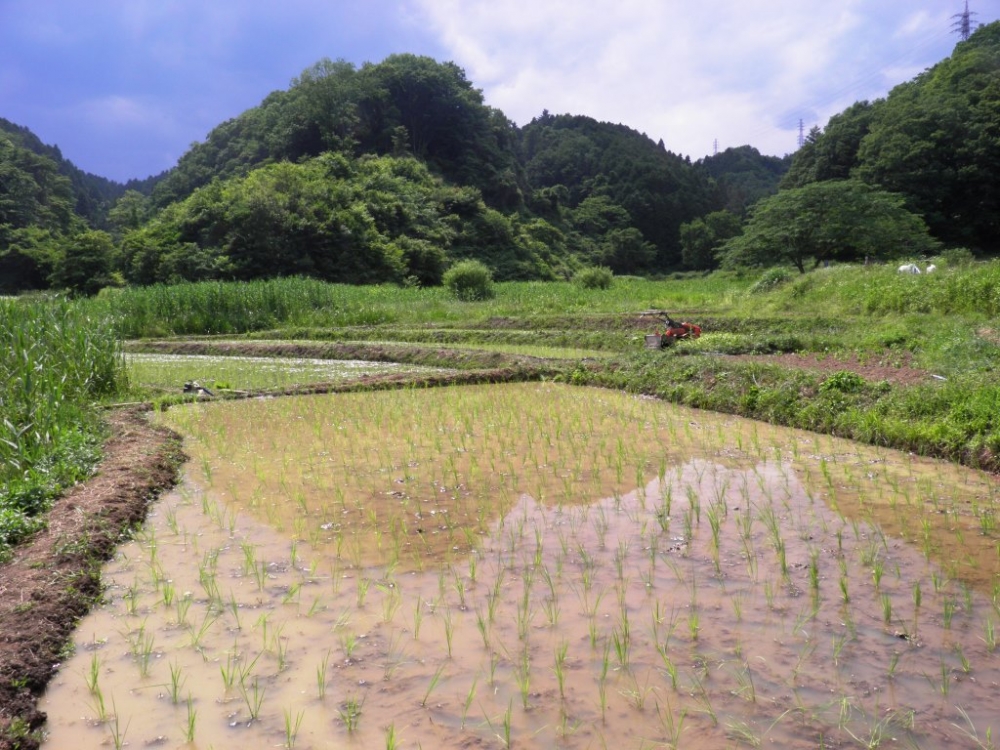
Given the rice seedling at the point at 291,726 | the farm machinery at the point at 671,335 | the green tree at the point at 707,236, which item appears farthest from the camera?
the green tree at the point at 707,236

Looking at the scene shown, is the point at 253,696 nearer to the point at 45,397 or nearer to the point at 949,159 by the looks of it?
the point at 45,397

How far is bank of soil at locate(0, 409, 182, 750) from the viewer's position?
8.23 feet

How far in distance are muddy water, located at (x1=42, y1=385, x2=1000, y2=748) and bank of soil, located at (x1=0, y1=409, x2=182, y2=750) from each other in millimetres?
93

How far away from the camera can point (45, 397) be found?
5.59m

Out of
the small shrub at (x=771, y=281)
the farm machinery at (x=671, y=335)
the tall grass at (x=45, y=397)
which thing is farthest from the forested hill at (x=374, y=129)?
the tall grass at (x=45, y=397)

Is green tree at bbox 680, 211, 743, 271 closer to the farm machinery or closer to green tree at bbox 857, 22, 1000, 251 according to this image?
green tree at bbox 857, 22, 1000, 251

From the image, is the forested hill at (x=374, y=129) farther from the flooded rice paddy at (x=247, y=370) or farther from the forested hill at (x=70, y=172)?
the flooded rice paddy at (x=247, y=370)

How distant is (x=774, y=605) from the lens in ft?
10.0

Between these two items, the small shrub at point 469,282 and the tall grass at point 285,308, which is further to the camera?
the small shrub at point 469,282

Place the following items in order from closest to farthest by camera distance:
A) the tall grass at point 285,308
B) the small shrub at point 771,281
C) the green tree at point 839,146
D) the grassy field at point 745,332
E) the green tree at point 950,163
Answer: the grassy field at point 745,332, the tall grass at point 285,308, the small shrub at point 771,281, the green tree at point 950,163, the green tree at point 839,146

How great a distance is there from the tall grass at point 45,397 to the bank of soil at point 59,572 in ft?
0.53

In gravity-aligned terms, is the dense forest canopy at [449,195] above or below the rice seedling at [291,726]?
above

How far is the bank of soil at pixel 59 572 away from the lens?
251 cm

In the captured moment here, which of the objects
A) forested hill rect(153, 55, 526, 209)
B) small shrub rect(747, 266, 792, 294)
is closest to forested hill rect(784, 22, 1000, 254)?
small shrub rect(747, 266, 792, 294)
